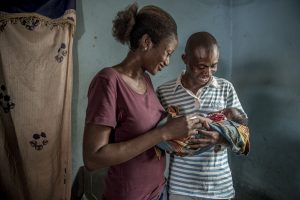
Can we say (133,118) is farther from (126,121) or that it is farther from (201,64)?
(201,64)

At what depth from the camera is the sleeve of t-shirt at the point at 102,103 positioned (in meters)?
1.00

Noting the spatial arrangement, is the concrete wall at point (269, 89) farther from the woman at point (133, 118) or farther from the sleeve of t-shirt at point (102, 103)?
the sleeve of t-shirt at point (102, 103)

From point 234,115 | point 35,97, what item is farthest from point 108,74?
point 35,97

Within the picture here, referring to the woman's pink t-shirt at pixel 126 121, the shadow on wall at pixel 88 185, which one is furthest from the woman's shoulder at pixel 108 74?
the shadow on wall at pixel 88 185

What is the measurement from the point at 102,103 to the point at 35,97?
48.8 inches

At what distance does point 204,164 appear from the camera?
1.46 metres

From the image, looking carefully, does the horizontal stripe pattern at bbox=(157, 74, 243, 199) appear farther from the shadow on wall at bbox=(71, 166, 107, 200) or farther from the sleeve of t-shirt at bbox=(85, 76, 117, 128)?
the shadow on wall at bbox=(71, 166, 107, 200)

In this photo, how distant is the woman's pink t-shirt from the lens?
1.02 meters

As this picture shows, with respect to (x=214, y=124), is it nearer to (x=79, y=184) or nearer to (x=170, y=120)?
(x=170, y=120)

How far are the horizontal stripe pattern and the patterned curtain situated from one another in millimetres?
1004

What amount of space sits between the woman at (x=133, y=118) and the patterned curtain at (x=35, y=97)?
3.24 ft

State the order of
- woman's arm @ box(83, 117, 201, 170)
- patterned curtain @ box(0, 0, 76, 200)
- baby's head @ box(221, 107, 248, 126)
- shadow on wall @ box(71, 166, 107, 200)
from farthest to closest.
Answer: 1. shadow on wall @ box(71, 166, 107, 200)
2. patterned curtain @ box(0, 0, 76, 200)
3. baby's head @ box(221, 107, 248, 126)
4. woman's arm @ box(83, 117, 201, 170)

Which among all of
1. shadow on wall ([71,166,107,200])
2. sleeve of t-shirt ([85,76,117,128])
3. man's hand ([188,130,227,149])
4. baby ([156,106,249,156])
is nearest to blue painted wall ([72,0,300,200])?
shadow on wall ([71,166,107,200])

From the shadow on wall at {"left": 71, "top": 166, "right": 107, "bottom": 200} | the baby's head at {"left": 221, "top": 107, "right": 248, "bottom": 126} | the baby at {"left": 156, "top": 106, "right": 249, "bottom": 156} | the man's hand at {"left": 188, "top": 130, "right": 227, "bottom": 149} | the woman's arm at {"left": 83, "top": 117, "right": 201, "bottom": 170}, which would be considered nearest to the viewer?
the woman's arm at {"left": 83, "top": 117, "right": 201, "bottom": 170}
